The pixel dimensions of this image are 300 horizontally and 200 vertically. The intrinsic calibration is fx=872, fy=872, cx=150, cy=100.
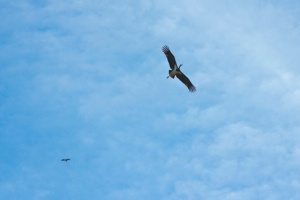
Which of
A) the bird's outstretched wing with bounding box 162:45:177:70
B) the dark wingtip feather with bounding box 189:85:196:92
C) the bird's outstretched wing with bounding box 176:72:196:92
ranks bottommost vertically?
the dark wingtip feather with bounding box 189:85:196:92

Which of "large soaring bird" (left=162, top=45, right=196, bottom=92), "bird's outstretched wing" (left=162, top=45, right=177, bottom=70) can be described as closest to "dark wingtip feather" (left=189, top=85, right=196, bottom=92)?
"large soaring bird" (left=162, top=45, right=196, bottom=92)

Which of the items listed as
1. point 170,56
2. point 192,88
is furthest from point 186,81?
point 170,56

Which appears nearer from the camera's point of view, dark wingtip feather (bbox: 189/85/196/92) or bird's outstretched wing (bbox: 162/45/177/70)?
bird's outstretched wing (bbox: 162/45/177/70)

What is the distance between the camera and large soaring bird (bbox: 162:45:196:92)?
114 meters

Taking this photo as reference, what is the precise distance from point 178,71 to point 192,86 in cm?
348

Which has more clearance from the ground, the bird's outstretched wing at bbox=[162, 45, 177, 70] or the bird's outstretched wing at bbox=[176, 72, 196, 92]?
the bird's outstretched wing at bbox=[162, 45, 177, 70]

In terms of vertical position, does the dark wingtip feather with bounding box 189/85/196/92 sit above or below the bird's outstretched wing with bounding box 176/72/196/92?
below

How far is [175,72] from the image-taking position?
4616 inches

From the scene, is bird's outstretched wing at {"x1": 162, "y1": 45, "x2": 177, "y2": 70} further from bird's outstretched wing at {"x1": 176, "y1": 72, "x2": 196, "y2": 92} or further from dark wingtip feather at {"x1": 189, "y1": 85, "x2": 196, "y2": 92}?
dark wingtip feather at {"x1": 189, "y1": 85, "x2": 196, "y2": 92}

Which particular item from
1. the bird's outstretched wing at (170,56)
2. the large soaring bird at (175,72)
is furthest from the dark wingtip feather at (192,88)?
the bird's outstretched wing at (170,56)

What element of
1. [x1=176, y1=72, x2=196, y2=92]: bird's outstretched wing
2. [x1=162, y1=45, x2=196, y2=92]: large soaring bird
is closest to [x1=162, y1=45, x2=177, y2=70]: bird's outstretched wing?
[x1=162, y1=45, x2=196, y2=92]: large soaring bird

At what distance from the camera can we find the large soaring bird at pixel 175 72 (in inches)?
4507

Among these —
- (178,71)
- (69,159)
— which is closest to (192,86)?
(178,71)

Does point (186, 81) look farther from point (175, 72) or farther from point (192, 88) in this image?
point (175, 72)
